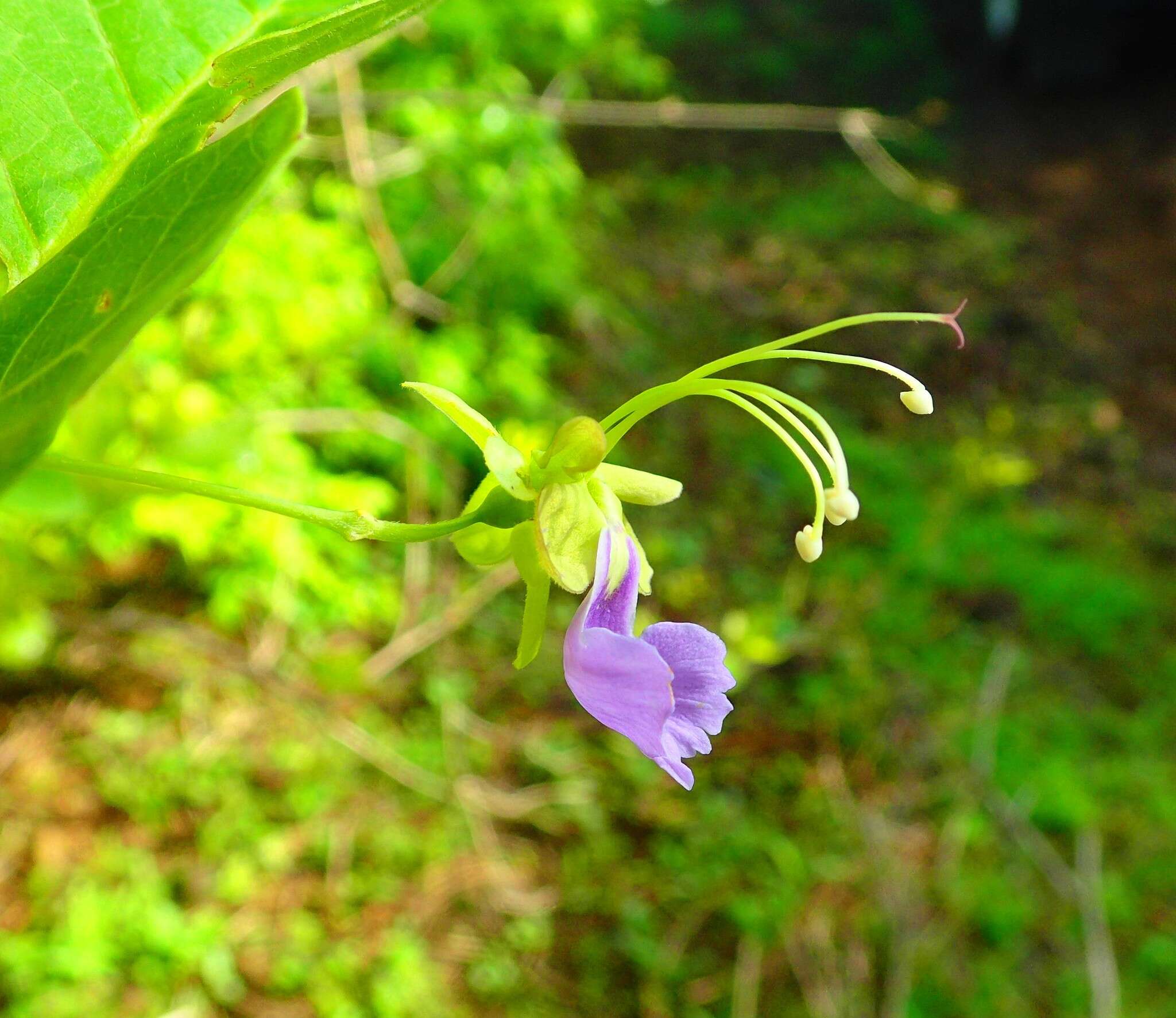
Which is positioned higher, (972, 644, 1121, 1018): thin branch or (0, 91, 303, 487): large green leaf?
(0, 91, 303, 487): large green leaf

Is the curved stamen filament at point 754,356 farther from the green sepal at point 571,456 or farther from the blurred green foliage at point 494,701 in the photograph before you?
the blurred green foliage at point 494,701

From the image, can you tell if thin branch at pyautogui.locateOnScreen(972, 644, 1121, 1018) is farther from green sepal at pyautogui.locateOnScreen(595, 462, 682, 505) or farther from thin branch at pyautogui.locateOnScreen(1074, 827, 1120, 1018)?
green sepal at pyautogui.locateOnScreen(595, 462, 682, 505)

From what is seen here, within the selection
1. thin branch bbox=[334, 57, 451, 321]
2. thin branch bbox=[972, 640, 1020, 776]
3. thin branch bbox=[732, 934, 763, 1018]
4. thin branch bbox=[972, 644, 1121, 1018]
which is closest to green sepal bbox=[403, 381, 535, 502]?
thin branch bbox=[334, 57, 451, 321]

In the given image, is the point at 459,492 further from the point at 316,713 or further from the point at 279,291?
the point at 316,713

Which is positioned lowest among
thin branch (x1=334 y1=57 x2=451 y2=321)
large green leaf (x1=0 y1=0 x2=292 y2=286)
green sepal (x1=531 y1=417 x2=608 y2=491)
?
thin branch (x1=334 y1=57 x2=451 y2=321)

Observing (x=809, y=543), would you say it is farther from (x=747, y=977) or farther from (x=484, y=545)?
(x=747, y=977)

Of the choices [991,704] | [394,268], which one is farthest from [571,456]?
[991,704]

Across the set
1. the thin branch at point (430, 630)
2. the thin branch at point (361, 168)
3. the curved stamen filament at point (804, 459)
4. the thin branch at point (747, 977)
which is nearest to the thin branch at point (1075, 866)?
the thin branch at point (747, 977)
